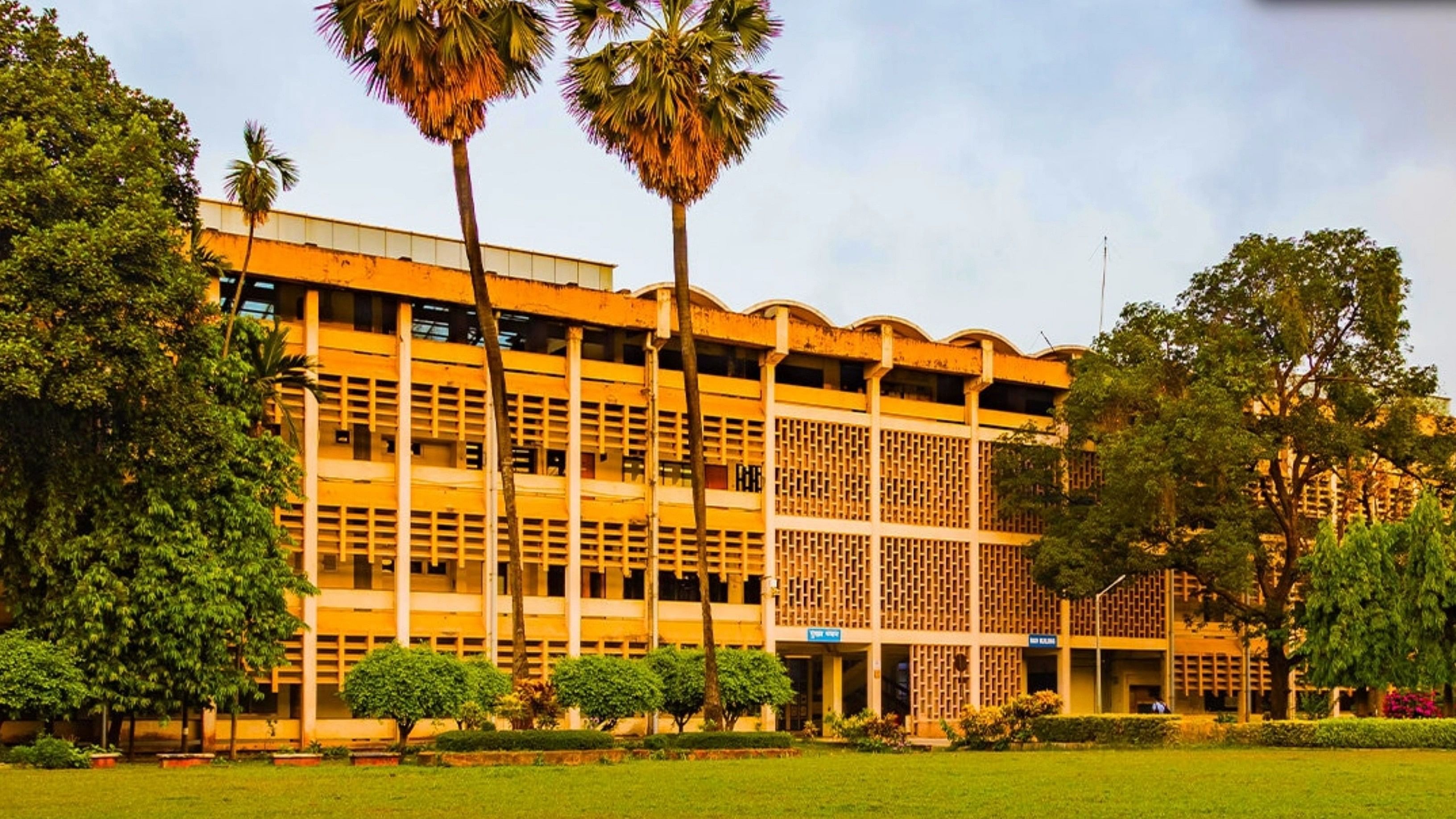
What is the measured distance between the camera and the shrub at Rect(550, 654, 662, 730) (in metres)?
46.0

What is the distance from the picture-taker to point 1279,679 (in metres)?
61.7

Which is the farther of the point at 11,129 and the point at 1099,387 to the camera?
the point at 1099,387

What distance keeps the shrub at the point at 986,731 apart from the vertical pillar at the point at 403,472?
16.8m

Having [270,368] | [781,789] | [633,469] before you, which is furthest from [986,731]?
[270,368]

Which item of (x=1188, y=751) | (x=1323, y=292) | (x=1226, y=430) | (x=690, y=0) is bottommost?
(x=1188, y=751)

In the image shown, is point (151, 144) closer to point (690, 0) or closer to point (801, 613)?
point (690, 0)

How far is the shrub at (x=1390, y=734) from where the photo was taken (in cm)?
4388

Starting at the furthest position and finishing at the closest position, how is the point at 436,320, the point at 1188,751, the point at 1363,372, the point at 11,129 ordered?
the point at 1363,372 → the point at 436,320 → the point at 1188,751 → the point at 11,129

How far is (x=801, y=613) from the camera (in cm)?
6225

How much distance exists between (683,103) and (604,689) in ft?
48.1

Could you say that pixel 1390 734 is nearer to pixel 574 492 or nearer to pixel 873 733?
pixel 873 733

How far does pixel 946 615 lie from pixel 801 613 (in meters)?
6.59

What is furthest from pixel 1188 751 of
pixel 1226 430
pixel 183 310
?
pixel 183 310

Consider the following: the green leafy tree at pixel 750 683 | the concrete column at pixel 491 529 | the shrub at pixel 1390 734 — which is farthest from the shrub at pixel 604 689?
the shrub at pixel 1390 734
